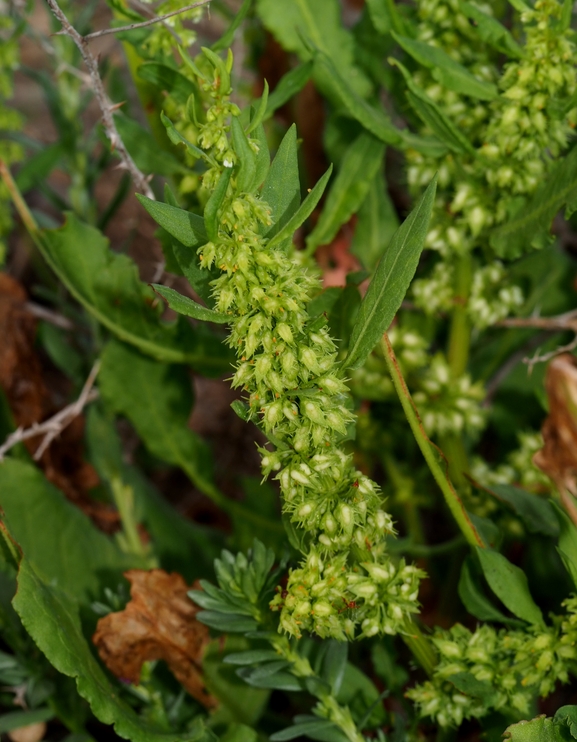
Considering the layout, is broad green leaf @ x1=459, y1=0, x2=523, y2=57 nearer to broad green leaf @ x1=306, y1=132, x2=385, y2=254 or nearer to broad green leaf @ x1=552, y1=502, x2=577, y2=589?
broad green leaf @ x1=306, y1=132, x2=385, y2=254

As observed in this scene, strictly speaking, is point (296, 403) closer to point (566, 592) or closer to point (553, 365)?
point (553, 365)

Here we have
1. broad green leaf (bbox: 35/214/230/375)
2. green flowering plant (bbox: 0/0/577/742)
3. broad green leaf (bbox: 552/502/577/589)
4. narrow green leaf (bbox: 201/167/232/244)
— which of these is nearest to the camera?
narrow green leaf (bbox: 201/167/232/244)

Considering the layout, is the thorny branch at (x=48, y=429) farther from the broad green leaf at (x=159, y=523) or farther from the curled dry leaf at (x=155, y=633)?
the curled dry leaf at (x=155, y=633)

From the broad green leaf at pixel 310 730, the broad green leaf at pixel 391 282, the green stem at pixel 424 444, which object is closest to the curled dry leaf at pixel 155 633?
the broad green leaf at pixel 310 730

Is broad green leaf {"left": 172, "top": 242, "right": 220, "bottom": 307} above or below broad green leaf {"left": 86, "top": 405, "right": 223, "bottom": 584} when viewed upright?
above

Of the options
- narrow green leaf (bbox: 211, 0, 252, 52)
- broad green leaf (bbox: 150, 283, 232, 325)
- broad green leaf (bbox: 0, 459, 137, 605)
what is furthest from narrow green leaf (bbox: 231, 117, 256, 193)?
broad green leaf (bbox: 0, 459, 137, 605)

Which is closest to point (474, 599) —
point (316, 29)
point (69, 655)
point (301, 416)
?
point (301, 416)

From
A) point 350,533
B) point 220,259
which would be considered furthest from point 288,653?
point 220,259

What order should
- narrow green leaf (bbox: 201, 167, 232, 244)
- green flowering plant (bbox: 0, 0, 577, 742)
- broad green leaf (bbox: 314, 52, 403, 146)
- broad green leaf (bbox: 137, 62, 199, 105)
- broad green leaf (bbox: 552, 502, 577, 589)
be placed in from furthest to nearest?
1. broad green leaf (bbox: 314, 52, 403, 146)
2. broad green leaf (bbox: 137, 62, 199, 105)
3. broad green leaf (bbox: 552, 502, 577, 589)
4. green flowering plant (bbox: 0, 0, 577, 742)
5. narrow green leaf (bbox: 201, 167, 232, 244)
